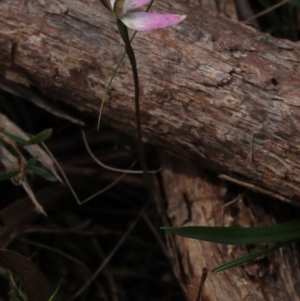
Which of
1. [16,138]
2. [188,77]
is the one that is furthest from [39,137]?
[188,77]

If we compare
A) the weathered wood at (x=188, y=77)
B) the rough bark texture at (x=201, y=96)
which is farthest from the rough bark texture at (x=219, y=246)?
the weathered wood at (x=188, y=77)

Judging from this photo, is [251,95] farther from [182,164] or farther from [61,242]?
[61,242]

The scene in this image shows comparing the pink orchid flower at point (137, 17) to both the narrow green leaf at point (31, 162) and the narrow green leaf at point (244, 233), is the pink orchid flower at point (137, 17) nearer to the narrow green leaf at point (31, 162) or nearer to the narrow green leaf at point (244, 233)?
the narrow green leaf at point (244, 233)

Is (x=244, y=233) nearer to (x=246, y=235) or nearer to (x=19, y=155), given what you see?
(x=246, y=235)

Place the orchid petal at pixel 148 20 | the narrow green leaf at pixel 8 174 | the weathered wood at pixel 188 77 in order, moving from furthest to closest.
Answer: the narrow green leaf at pixel 8 174
the weathered wood at pixel 188 77
the orchid petal at pixel 148 20

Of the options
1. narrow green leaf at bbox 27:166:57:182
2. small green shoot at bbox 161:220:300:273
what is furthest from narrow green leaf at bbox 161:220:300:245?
narrow green leaf at bbox 27:166:57:182

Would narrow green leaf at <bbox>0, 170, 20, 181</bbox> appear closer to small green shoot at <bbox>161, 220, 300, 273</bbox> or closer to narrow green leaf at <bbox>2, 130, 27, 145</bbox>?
narrow green leaf at <bbox>2, 130, 27, 145</bbox>
